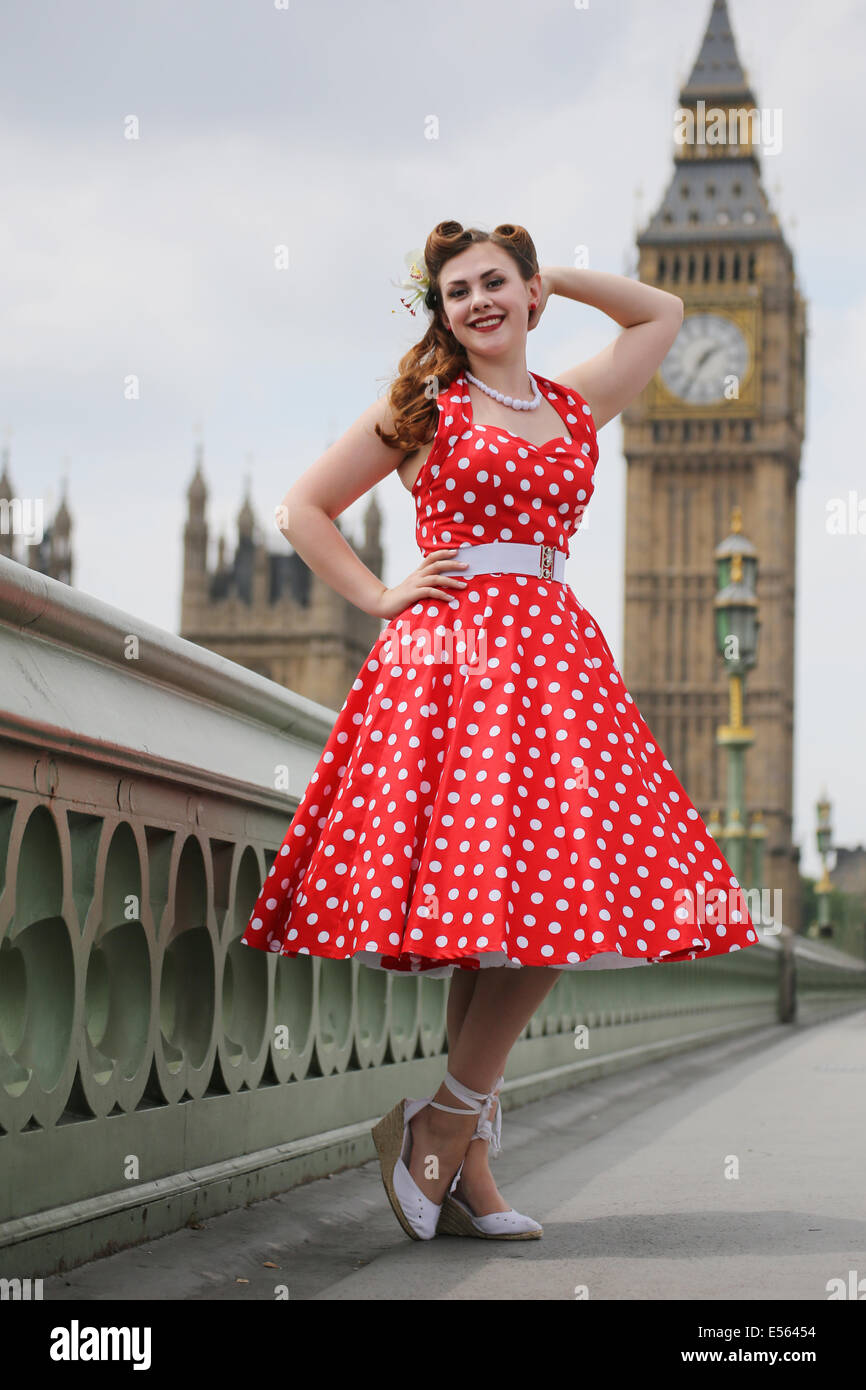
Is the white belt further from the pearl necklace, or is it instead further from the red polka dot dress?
the pearl necklace

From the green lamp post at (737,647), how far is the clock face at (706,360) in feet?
179

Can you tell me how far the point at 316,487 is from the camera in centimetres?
308

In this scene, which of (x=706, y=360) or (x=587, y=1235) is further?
(x=706, y=360)

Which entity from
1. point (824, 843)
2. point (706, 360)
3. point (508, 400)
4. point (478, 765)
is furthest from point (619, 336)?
point (706, 360)

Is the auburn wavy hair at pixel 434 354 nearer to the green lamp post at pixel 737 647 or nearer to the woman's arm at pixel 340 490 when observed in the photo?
the woman's arm at pixel 340 490

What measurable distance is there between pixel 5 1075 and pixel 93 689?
0.60 metres

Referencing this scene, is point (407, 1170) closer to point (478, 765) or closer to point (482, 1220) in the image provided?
point (482, 1220)

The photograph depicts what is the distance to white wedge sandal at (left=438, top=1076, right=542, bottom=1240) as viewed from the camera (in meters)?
2.90

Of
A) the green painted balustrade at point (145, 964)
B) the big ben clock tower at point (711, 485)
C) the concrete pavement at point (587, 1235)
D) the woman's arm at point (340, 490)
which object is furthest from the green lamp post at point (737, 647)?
the big ben clock tower at point (711, 485)

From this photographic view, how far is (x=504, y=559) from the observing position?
2973 millimetres

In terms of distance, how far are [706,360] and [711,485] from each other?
498cm

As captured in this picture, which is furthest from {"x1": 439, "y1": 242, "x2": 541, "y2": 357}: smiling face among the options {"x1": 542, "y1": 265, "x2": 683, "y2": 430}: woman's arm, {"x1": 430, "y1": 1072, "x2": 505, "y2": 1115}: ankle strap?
Result: {"x1": 430, "y1": 1072, "x2": 505, "y2": 1115}: ankle strap

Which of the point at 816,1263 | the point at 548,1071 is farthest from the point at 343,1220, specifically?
the point at 548,1071

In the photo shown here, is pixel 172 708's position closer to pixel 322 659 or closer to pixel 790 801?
pixel 790 801
